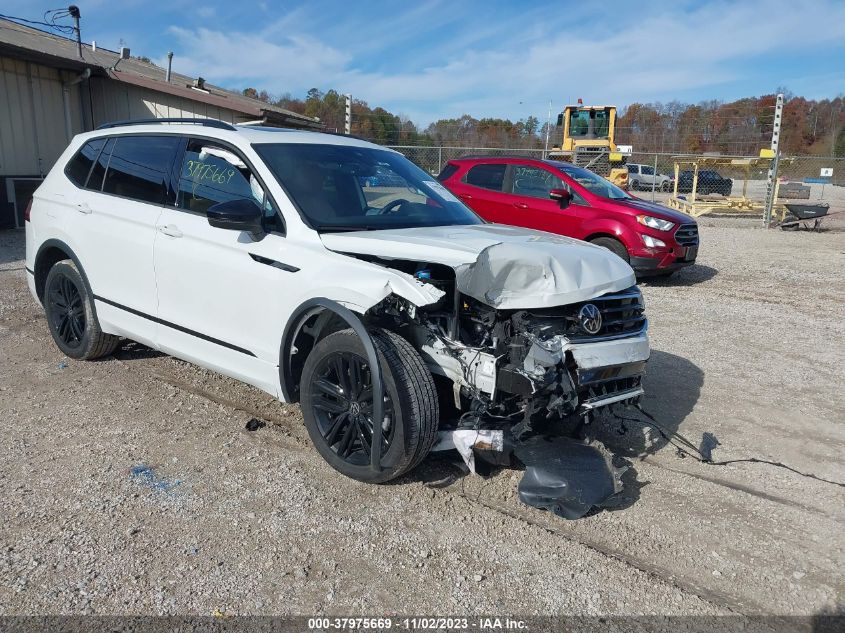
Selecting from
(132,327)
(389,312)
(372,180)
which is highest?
(372,180)

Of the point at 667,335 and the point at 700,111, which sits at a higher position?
the point at 700,111

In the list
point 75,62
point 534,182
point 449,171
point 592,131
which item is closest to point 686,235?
point 534,182

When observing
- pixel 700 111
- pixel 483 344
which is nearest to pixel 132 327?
pixel 483 344

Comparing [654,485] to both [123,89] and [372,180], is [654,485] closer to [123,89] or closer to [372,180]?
[372,180]

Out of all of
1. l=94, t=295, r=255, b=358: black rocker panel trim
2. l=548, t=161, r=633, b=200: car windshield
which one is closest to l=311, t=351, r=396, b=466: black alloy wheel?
l=94, t=295, r=255, b=358: black rocker panel trim

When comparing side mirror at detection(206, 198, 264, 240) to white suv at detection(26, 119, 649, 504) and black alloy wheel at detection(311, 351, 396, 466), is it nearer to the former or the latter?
white suv at detection(26, 119, 649, 504)

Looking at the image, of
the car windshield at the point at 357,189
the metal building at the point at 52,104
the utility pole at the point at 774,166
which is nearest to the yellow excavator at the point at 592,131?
the utility pole at the point at 774,166

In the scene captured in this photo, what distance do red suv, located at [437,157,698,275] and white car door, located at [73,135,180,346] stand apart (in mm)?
5376

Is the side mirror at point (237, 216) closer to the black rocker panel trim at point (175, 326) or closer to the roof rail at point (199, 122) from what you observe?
the black rocker panel trim at point (175, 326)

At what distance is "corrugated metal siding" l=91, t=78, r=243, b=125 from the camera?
16.7 m

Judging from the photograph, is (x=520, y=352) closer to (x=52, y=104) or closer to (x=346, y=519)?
(x=346, y=519)

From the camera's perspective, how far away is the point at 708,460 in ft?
13.6

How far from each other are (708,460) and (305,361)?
2606mm

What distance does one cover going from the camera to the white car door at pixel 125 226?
4605 millimetres
